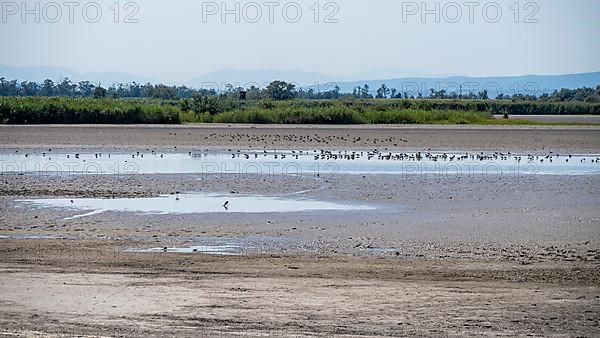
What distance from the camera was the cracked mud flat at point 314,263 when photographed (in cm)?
898

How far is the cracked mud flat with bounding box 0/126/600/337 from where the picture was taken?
8.98 m

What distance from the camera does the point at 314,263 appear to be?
484 inches

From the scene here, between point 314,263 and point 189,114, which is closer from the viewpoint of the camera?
point 314,263

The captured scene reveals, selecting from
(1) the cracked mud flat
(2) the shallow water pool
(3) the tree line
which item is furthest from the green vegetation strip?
(3) the tree line

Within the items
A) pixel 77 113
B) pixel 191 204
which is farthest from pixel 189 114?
pixel 191 204

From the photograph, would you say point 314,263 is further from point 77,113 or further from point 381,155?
point 77,113

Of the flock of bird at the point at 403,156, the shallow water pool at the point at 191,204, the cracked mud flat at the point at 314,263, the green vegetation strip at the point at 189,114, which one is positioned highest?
the green vegetation strip at the point at 189,114

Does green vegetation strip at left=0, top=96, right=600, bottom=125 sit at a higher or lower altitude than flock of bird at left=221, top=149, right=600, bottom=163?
higher

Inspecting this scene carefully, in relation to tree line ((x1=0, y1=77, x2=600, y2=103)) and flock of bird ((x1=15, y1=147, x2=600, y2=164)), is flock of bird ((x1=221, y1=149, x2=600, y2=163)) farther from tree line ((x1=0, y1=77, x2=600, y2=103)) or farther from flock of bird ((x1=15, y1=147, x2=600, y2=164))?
tree line ((x1=0, y1=77, x2=600, y2=103))

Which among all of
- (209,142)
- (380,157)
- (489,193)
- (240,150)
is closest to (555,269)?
(489,193)

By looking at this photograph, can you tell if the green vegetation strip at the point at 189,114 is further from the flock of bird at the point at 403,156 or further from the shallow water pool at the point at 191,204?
the shallow water pool at the point at 191,204

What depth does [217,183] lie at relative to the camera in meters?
22.8

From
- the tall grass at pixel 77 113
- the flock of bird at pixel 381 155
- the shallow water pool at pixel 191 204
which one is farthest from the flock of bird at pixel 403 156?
the tall grass at pixel 77 113

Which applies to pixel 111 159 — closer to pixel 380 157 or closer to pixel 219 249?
pixel 380 157
